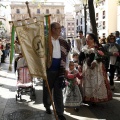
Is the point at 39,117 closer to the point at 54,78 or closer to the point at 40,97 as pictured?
A: the point at 54,78

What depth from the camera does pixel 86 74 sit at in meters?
5.64

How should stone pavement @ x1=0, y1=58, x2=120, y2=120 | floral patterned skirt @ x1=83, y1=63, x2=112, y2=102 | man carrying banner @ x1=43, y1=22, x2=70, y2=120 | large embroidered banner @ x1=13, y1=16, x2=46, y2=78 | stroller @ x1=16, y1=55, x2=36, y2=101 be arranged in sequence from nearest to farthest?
large embroidered banner @ x1=13, y1=16, x2=46, y2=78, man carrying banner @ x1=43, y1=22, x2=70, y2=120, stone pavement @ x1=0, y1=58, x2=120, y2=120, floral patterned skirt @ x1=83, y1=63, x2=112, y2=102, stroller @ x1=16, y1=55, x2=36, y2=101

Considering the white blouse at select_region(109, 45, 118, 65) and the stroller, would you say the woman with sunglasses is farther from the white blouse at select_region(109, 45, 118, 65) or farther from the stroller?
the stroller

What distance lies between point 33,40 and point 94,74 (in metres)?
1.95

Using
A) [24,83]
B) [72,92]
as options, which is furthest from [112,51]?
[24,83]

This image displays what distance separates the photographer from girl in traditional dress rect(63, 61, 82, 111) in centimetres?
543

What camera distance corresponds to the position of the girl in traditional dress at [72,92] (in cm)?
543

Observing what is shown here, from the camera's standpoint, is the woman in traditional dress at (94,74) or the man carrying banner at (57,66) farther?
the woman in traditional dress at (94,74)

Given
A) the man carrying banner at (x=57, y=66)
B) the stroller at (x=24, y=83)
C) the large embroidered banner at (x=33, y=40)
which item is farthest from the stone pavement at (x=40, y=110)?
the large embroidered banner at (x=33, y=40)

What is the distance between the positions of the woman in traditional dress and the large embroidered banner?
5.22 ft

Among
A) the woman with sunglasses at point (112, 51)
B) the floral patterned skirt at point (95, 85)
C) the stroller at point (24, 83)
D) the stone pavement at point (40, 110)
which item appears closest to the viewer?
the stone pavement at point (40, 110)

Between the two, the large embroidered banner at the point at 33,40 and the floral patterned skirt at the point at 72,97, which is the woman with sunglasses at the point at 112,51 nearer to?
the floral patterned skirt at the point at 72,97

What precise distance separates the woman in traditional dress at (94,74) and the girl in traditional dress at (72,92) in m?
0.24

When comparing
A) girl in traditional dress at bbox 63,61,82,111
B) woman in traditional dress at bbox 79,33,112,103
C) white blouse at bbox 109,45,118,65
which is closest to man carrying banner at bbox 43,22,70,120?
girl in traditional dress at bbox 63,61,82,111
